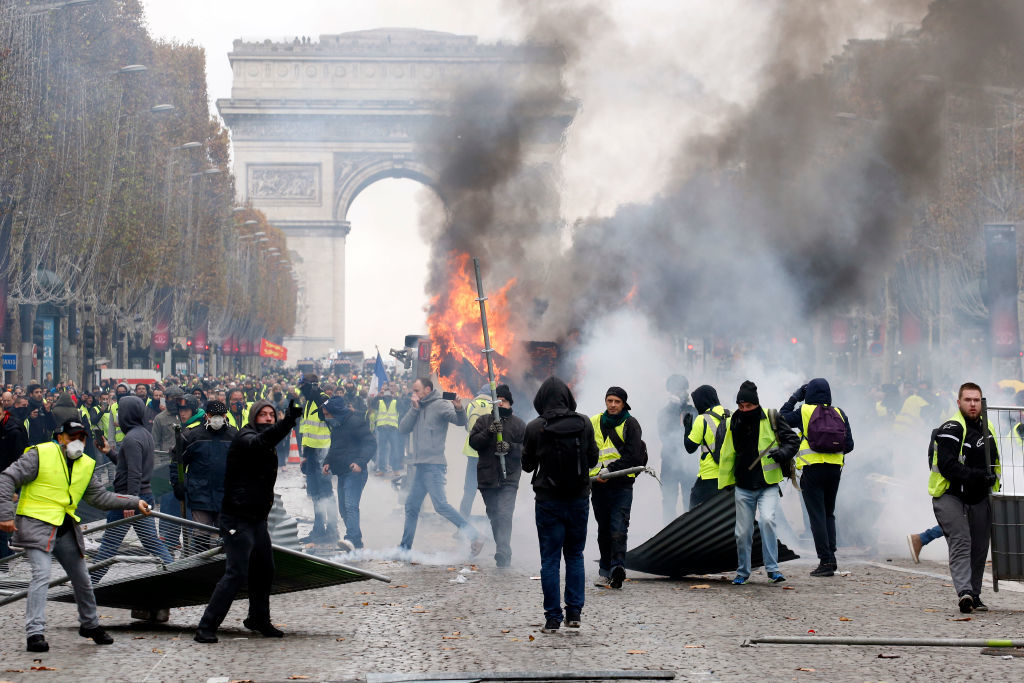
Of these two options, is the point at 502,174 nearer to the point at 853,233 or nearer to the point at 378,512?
the point at 853,233

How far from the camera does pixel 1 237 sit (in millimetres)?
28484

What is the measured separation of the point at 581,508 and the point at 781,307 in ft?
64.4

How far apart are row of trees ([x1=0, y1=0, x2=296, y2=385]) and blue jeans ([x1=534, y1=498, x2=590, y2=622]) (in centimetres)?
1750

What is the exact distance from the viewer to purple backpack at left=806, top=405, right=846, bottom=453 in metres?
11.4

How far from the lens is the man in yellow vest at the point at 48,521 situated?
316 inches

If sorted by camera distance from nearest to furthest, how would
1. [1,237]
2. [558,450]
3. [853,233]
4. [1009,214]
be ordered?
[558,450] < [853,233] < [1,237] < [1009,214]

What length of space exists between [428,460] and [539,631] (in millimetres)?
4955

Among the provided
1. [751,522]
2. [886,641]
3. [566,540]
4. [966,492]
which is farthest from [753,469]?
[886,641]

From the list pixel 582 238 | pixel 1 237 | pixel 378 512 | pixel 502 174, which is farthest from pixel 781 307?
pixel 1 237

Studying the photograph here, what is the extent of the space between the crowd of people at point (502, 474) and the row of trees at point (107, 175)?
42.7 ft

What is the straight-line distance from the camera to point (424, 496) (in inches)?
516

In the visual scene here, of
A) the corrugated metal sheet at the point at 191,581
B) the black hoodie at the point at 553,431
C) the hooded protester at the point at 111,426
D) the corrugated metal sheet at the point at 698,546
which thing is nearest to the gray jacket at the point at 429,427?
the corrugated metal sheet at the point at 698,546

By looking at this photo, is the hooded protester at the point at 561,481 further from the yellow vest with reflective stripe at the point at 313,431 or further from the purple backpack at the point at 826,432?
the yellow vest with reflective stripe at the point at 313,431

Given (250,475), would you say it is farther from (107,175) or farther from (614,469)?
(107,175)
